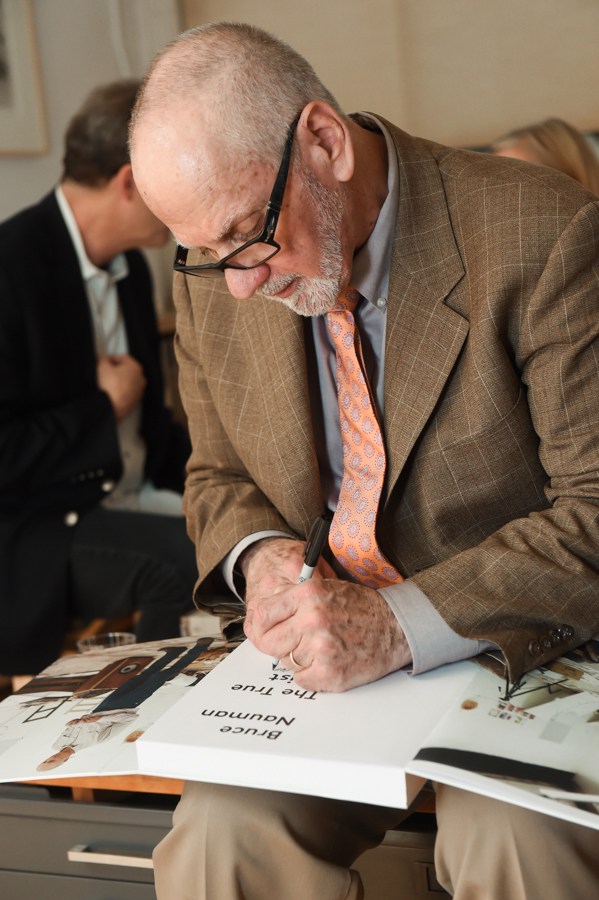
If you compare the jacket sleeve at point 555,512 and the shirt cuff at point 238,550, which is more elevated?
the jacket sleeve at point 555,512

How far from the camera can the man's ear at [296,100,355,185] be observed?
966mm

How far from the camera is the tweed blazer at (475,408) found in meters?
0.92

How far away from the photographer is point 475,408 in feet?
3.28

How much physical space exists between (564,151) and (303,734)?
1.99m

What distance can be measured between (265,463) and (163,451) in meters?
1.22

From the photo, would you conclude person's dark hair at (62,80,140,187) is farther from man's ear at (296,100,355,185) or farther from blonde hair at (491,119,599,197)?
man's ear at (296,100,355,185)

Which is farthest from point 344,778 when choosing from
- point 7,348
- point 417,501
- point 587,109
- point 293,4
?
point 293,4

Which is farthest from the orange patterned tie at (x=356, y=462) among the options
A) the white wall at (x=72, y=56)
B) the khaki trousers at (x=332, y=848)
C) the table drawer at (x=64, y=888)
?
the white wall at (x=72, y=56)

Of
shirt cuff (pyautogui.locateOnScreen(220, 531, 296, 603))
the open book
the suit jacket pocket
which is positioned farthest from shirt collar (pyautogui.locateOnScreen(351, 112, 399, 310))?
the open book

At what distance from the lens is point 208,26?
3.22 ft

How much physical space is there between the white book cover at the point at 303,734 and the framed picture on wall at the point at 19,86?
2380mm

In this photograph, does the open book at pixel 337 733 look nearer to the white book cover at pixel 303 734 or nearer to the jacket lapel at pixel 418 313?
the white book cover at pixel 303 734

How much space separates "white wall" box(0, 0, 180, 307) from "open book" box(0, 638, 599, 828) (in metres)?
2.21

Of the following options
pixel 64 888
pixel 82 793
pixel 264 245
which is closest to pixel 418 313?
pixel 264 245
